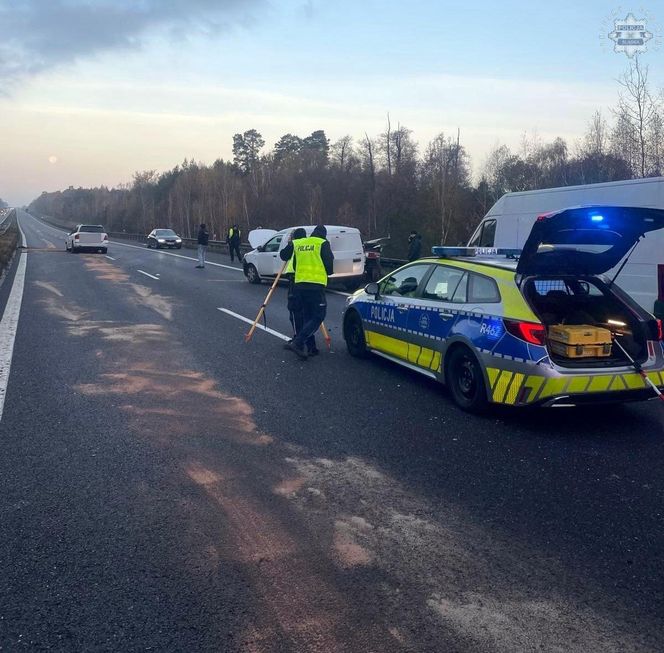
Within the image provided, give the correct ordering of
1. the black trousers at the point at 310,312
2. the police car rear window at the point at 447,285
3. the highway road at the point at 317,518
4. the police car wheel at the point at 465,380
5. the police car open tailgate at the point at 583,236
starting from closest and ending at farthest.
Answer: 1. the highway road at the point at 317,518
2. the police car open tailgate at the point at 583,236
3. the police car wheel at the point at 465,380
4. the police car rear window at the point at 447,285
5. the black trousers at the point at 310,312

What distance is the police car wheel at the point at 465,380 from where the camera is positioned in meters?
6.48

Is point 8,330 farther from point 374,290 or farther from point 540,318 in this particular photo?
point 540,318

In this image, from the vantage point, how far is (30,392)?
736cm

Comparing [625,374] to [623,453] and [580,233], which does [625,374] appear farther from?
[580,233]

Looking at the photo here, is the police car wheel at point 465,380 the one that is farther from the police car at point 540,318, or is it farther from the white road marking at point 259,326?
the white road marking at point 259,326

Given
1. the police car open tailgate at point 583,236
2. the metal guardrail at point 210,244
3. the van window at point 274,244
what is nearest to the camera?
the police car open tailgate at point 583,236

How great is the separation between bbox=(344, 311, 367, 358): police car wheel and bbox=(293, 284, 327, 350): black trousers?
0.38m

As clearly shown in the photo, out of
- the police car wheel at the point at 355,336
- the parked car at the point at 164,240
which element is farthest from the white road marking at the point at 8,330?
the parked car at the point at 164,240

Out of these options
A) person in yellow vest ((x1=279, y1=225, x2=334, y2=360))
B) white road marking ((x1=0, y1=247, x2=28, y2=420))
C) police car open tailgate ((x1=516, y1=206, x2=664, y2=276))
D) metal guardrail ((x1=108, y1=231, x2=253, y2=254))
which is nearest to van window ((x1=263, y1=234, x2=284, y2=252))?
white road marking ((x1=0, y1=247, x2=28, y2=420))

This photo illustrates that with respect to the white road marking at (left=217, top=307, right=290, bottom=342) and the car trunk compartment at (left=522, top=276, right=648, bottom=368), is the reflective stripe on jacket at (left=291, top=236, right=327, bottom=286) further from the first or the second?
the car trunk compartment at (left=522, top=276, right=648, bottom=368)

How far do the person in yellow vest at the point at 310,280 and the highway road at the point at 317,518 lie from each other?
1356 millimetres

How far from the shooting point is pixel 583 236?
6.46m

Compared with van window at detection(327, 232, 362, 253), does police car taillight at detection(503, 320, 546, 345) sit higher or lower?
lower

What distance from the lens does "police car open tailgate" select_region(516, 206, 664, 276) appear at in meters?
5.80
